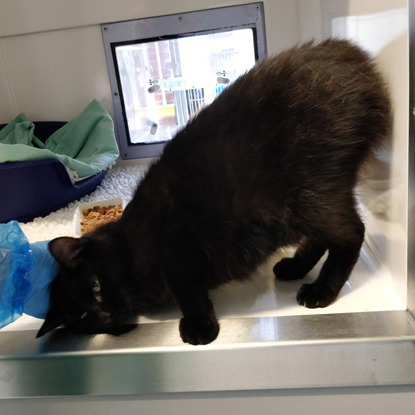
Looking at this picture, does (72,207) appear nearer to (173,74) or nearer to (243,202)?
(173,74)

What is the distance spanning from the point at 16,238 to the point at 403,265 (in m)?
0.53

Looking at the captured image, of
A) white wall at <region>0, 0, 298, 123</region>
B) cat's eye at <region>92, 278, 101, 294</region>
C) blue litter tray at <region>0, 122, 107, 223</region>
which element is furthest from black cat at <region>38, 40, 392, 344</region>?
white wall at <region>0, 0, 298, 123</region>

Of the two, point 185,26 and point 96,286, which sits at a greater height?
point 185,26

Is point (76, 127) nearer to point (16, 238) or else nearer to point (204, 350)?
point (16, 238)

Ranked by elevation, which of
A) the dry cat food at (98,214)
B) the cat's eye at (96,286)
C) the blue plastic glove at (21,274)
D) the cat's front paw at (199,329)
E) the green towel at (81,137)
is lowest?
the cat's front paw at (199,329)

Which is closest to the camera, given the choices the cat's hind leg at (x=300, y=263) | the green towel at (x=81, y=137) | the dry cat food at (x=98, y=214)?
the cat's hind leg at (x=300, y=263)

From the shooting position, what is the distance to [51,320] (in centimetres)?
67

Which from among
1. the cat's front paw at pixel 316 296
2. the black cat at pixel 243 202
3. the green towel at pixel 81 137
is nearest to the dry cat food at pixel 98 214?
the green towel at pixel 81 137

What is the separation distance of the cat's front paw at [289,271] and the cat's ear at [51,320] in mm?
351

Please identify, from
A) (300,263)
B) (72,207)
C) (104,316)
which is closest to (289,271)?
(300,263)

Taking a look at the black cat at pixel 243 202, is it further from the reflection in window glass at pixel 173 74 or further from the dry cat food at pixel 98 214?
the reflection in window glass at pixel 173 74

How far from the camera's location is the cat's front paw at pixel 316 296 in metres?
0.69

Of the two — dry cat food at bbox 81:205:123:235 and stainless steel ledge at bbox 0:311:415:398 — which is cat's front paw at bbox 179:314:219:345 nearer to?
stainless steel ledge at bbox 0:311:415:398

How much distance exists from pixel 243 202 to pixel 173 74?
1020mm
